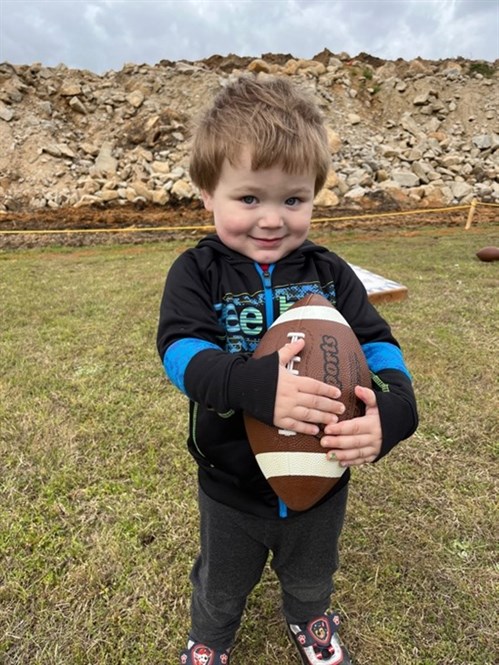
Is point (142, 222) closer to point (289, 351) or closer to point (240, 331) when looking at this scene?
point (240, 331)

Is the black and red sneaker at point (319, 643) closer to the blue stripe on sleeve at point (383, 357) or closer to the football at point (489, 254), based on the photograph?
the blue stripe on sleeve at point (383, 357)

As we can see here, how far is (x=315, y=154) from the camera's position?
1.43 m

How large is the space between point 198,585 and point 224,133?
60.7 inches

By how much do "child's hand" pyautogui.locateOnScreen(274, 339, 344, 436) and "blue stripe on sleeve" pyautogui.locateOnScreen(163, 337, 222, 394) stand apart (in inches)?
9.6

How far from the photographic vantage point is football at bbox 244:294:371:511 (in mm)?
1364

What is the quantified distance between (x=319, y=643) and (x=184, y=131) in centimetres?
1751

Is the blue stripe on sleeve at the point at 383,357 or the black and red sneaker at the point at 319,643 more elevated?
the blue stripe on sleeve at the point at 383,357

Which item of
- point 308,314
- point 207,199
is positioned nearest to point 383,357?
point 308,314

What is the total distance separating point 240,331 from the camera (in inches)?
60.6

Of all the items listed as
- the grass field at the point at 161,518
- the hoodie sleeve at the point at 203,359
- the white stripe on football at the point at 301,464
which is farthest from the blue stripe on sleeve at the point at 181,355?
the grass field at the point at 161,518

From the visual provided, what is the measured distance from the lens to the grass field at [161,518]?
2.03m

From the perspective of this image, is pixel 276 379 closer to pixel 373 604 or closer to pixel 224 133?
pixel 224 133

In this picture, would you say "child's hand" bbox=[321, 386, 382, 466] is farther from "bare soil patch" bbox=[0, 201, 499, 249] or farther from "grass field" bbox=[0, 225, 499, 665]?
"bare soil patch" bbox=[0, 201, 499, 249]

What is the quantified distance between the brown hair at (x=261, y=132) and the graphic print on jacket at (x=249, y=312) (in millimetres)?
340
